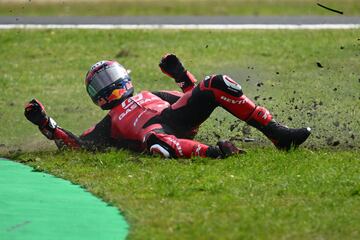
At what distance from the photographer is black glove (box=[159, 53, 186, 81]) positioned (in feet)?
42.9

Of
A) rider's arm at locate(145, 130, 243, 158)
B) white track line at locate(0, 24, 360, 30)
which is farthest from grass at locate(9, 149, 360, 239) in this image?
white track line at locate(0, 24, 360, 30)

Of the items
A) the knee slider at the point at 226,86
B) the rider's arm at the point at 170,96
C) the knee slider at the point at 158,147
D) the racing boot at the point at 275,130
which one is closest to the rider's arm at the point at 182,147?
the knee slider at the point at 158,147

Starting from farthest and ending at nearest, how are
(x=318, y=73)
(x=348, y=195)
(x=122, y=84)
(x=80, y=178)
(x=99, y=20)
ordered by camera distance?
(x=99, y=20), (x=318, y=73), (x=122, y=84), (x=80, y=178), (x=348, y=195)

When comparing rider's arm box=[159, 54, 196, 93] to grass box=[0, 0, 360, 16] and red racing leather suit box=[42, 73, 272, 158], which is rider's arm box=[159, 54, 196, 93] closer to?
red racing leather suit box=[42, 73, 272, 158]

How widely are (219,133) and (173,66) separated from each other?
3.89ft

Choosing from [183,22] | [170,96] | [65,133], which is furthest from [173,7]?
[65,133]

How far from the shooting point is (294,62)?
18.9 m

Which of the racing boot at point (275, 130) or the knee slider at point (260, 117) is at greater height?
the knee slider at point (260, 117)

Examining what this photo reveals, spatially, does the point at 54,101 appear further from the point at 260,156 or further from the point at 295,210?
the point at 295,210

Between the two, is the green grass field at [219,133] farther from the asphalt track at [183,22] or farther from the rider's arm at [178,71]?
the asphalt track at [183,22]

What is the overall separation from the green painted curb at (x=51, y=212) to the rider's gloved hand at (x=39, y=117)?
1.05 meters

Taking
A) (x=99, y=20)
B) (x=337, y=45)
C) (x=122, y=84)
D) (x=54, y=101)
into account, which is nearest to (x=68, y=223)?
(x=122, y=84)

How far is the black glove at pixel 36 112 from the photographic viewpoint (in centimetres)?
1219

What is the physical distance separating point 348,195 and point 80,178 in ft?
9.69
